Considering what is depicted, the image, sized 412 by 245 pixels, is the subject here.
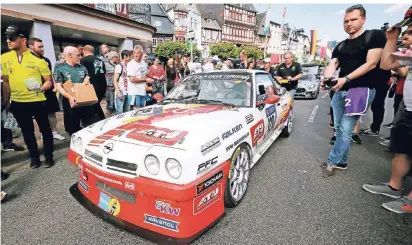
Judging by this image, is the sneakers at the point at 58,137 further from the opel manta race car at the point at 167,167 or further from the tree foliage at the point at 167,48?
the tree foliage at the point at 167,48

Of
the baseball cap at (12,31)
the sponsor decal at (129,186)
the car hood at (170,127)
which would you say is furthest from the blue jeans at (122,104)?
the sponsor decal at (129,186)

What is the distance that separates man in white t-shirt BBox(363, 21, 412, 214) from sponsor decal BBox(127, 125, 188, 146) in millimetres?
2172

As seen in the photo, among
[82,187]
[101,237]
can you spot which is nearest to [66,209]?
[82,187]

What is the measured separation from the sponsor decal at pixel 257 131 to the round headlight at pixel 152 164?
127cm

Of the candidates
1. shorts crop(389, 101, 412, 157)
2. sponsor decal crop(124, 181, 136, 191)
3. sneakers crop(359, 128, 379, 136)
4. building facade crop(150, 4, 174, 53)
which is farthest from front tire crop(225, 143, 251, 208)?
building facade crop(150, 4, 174, 53)

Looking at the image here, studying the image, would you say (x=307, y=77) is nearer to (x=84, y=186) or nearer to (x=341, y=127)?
(x=341, y=127)

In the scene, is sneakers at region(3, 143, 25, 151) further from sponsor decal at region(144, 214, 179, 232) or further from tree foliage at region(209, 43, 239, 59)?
tree foliage at region(209, 43, 239, 59)

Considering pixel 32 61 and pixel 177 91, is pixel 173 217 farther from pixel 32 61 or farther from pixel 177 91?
pixel 32 61

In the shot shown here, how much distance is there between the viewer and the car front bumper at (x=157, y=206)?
163 centimetres

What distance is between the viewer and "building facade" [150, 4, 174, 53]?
36.9m

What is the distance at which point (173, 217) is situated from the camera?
166 centimetres

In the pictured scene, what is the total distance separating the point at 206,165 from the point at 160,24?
131ft

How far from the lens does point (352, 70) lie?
8.91 ft

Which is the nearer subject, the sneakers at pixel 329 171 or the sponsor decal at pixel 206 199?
the sponsor decal at pixel 206 199
